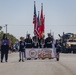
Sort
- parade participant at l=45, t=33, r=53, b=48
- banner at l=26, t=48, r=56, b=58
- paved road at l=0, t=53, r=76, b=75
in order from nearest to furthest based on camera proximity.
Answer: paved road at l=0, t=53, r=76, b=75
parade participant at l=45, t=33, r=53, b=48
banner at l=26, t=48, r=56, b=58

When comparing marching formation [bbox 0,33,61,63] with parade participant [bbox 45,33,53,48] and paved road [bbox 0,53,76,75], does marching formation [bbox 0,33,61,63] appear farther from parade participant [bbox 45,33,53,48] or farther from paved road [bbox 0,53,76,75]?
paved road [bbox 0,53,76,75]

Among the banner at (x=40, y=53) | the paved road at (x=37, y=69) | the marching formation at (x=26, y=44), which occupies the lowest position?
the paved road at (x=37, y=69)

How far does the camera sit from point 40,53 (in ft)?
88.4

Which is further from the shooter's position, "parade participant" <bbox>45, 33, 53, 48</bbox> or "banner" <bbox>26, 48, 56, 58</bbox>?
"banner" <bbox>26, 48, 56, 58</bbox>

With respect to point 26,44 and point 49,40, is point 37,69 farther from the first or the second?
Answer: point 26,44

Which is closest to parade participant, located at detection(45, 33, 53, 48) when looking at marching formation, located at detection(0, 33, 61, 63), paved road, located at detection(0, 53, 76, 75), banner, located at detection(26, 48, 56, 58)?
marching formation, located at detection(0, 33, 61, 63)

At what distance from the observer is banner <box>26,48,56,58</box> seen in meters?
26.8

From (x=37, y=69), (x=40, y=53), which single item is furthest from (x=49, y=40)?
(x=37, y=69)

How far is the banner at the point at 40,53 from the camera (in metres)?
26.8

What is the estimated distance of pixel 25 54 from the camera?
1051 inches

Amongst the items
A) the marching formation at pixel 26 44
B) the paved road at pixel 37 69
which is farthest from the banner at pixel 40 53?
the paved road at pixel 37 69

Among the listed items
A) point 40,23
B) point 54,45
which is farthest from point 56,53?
point 40,23

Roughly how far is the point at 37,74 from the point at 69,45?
44.5 m

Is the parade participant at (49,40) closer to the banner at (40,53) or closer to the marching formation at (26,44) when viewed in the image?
the marching formation at (26,44)
